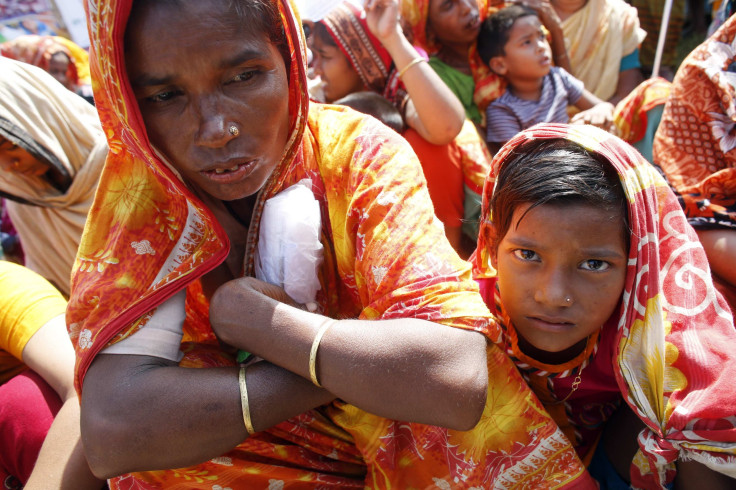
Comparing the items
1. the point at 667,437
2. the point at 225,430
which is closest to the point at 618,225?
the point at 667,437

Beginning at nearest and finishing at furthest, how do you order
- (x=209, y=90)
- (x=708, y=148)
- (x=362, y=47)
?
(x=209, y=90) < (x=708, y=148) < (x=362, y=47)

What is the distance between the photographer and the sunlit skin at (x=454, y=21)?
132 inches

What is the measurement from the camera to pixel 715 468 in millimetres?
1376

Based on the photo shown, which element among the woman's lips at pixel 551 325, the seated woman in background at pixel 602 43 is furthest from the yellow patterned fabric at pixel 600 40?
the woman's lips at pixel 551 325

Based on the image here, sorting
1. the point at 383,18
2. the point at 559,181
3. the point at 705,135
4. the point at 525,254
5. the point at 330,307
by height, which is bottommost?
the point at 330,307

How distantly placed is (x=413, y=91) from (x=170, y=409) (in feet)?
6.85

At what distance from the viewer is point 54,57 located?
5098mm

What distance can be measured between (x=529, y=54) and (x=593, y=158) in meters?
1.96

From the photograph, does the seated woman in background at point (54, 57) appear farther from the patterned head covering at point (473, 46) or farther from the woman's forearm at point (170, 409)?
the woman's forearm at point (170, 409)

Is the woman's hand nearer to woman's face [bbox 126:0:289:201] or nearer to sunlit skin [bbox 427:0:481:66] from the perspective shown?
sunlit skin [bbox 427:0:481:66]

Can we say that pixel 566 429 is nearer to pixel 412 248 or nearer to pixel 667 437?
pixel 667 437

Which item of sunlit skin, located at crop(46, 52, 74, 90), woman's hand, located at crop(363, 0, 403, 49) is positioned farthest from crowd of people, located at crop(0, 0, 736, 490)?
sunlit skin, located at crop(46, 52, 74, 90)

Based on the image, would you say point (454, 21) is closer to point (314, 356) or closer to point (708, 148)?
point (708, 148)

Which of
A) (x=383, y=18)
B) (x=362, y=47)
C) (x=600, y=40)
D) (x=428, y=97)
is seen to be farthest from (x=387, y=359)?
(x=600, y=40)
